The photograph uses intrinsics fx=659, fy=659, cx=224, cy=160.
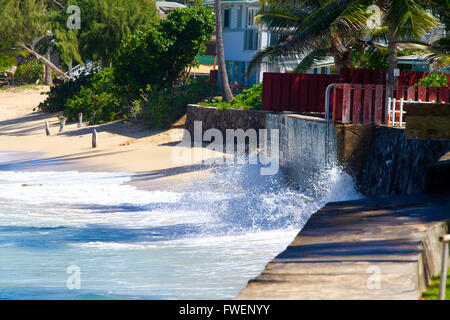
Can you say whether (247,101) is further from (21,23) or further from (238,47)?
(21,23)

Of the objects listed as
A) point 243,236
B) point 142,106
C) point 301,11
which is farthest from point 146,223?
point 142,106

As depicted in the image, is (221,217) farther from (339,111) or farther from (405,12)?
(405,12)

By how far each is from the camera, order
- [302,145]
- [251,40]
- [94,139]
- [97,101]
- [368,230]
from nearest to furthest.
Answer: [368,230] → [302,145] → [94,139] → [251,40] → [97,101]

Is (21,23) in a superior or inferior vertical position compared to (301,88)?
superior

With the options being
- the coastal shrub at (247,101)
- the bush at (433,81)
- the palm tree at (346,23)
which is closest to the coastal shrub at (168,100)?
the coastal shrub at (247,101)

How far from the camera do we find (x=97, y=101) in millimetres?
39812

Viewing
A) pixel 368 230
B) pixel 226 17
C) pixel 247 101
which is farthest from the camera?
pixel 226 17

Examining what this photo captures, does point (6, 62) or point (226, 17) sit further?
point (6, 62)

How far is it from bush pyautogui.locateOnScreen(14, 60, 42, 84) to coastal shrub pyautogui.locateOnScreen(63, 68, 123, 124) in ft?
48.3

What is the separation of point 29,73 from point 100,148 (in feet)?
94.5

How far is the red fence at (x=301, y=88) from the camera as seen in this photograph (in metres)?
22.5

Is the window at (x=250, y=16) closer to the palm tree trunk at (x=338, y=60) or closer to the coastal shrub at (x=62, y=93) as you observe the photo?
the coastal shrub at (x=62, y=93)

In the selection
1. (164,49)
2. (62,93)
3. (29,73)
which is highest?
(164,49)

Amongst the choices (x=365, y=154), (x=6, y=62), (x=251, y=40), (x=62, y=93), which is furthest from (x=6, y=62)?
(x=365, y=154)
